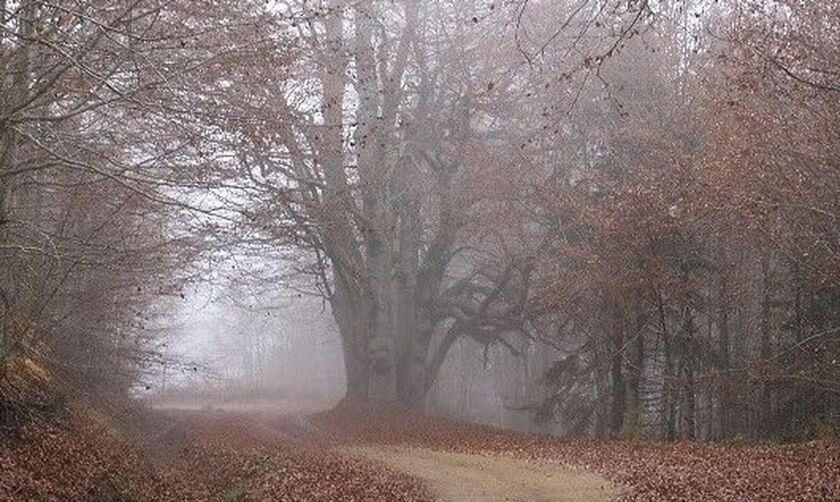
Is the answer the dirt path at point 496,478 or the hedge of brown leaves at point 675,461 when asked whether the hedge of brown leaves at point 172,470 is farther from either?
the hedge of brown leaves at point 675,461

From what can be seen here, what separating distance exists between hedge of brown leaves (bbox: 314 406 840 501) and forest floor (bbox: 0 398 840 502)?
24 millimetres

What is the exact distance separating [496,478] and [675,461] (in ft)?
9.26

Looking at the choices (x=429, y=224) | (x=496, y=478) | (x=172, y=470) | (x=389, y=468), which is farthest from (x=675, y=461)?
(x=429, y=224)

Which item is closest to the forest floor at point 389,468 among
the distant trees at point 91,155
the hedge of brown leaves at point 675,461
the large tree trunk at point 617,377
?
the hedge of brown leaves at point 675,461

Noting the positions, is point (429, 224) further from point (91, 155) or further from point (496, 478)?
point (91, 155)

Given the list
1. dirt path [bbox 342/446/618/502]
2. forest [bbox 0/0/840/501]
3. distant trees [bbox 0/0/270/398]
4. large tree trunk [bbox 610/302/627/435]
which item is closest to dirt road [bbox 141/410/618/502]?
dirt path [bbox 342/446/618/502]

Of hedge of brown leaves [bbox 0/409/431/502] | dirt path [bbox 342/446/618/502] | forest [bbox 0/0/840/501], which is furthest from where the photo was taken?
dirt path [bbox 342/446/618/502]

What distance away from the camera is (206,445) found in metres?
18.6

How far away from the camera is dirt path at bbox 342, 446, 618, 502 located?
11625 millimetres

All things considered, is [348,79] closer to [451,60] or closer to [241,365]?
[451,60]

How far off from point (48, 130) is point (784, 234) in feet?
41.4

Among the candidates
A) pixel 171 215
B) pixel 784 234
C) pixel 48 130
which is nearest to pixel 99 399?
pixel 171 215

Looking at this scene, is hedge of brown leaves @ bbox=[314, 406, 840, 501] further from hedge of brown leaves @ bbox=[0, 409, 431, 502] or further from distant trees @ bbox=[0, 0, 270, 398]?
distant trees @ bbox=[0, 0, 270, 398]

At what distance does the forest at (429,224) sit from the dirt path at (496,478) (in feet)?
0.41
